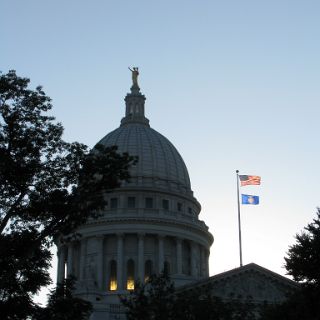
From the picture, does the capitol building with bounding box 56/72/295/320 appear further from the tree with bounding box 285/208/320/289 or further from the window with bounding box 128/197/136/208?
the tree with bounding box 285/208/320/289

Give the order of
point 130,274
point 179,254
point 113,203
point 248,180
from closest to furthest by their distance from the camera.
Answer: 1. point 248,180
2. point 130,274
3. point 179,254
4. point 113,203

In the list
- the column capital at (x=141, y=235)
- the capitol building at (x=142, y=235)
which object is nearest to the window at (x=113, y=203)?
the capitol building at (x=142, y=235)

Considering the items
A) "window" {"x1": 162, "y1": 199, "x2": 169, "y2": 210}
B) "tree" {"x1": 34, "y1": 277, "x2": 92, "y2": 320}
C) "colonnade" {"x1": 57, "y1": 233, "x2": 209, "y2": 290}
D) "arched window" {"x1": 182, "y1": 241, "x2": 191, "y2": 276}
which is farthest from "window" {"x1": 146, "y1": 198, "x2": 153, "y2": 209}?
"tree" {"x1": 34, "y1": 277, "x2": 92, "y2": 320}

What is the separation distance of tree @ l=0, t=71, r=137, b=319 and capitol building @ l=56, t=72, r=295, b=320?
45.9 meters

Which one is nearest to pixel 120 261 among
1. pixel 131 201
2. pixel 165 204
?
pixel 131 201

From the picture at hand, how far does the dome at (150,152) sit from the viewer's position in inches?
3816

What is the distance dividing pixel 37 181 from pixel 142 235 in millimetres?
57636

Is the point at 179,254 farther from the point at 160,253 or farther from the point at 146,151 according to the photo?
the point at 146,151

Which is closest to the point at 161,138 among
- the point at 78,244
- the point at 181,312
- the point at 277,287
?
the point at 78,244

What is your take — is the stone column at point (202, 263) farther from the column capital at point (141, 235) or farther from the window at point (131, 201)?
the window at point (131, 201)

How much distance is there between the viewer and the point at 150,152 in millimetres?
98625

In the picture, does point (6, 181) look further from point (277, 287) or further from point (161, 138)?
point (161, 138)

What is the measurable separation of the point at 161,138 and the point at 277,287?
125 ft

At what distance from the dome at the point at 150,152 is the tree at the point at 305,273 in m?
53.4
